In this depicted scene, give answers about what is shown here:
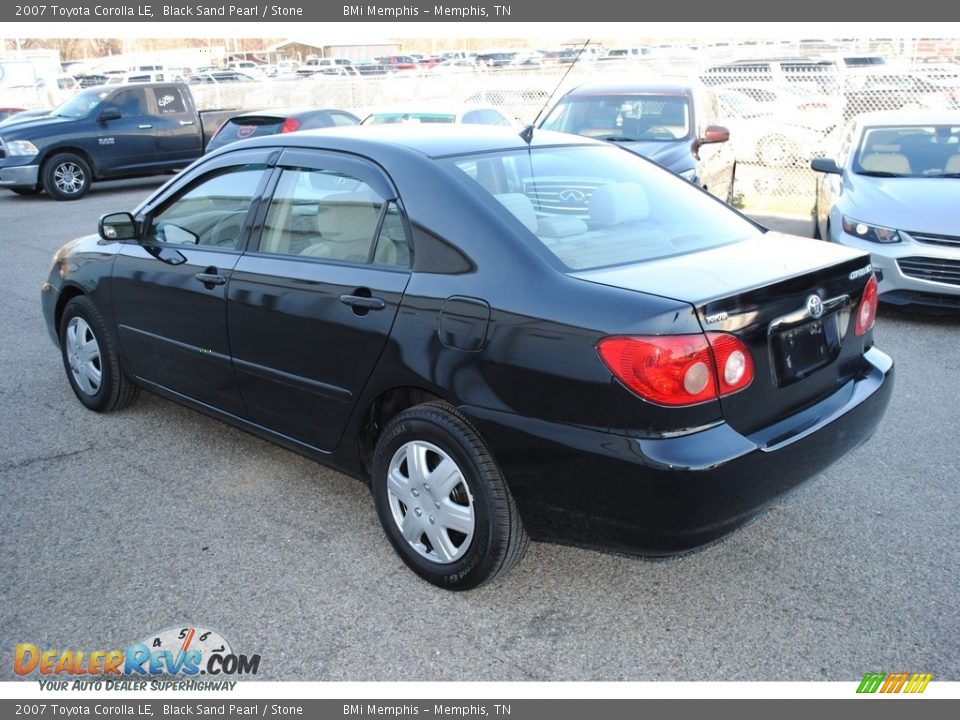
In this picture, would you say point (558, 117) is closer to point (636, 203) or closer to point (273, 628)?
point (636, 203)

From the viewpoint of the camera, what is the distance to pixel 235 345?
4.04 meters

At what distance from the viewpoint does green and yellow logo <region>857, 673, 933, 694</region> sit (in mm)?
2777

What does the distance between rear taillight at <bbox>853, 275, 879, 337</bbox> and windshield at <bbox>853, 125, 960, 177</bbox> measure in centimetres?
477

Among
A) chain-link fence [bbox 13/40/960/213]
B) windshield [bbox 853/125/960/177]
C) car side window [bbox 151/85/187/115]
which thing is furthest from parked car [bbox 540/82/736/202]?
car side window [bbox 151/85/187/115]

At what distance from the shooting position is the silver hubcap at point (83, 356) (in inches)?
201

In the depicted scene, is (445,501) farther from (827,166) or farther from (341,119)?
(341,119)

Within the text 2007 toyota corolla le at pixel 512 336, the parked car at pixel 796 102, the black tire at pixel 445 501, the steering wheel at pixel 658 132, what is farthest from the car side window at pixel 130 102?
the black tire at pixel 445 501

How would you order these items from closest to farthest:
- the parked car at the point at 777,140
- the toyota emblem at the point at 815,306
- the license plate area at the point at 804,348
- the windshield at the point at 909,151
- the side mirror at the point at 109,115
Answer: the license plate area at the point at 804,348 → the toyota emblem at the point at 815,306 → the windshield at the point at 909,151 → the parked car at the point at 777,140 → the side mirror at the point at 109,115

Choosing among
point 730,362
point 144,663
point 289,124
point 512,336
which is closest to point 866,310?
point 730,362

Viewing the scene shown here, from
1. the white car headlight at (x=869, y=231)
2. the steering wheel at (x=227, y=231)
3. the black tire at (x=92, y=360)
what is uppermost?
the steering wheel at (x=227, y=231)

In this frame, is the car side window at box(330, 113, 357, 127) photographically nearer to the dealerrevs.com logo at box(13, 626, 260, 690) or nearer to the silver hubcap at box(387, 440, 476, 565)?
the silver hubcap at box(387, 440, 476, 565)

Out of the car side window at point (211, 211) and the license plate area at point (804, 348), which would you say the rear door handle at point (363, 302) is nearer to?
the car side window at point (211, 211)

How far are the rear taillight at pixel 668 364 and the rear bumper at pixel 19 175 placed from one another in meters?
14.2

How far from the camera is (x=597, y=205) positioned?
11.9 feet
